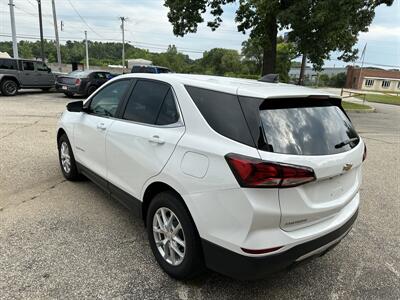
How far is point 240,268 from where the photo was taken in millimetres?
2307

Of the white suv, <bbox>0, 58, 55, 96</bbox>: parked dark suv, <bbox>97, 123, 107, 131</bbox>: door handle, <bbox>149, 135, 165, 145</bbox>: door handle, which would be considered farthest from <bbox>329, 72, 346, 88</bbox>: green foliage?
<bbox>149, 135, 165, 145</bbox>: door handle

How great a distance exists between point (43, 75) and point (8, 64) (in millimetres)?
2050

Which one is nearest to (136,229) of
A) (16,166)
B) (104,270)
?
(104,270)

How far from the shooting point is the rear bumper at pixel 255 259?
2.26m

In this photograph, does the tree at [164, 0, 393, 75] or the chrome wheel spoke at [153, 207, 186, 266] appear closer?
the chrome wheel spoke at [153, 207, 186, 266]

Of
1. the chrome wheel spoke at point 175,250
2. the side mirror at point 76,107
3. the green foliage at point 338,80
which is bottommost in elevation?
the green foliage at point 338,80

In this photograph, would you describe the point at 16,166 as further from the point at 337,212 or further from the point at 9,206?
the point at 337,212

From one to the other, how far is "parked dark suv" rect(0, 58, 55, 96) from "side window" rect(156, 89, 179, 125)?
16.2 m

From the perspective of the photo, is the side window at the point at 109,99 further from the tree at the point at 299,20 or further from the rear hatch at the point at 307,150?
the tree at the point at 299,20

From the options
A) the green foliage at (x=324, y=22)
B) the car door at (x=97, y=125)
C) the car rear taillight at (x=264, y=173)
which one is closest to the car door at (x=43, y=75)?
the green foliage at (x=324, y=22)

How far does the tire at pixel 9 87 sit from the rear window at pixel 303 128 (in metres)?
17.2

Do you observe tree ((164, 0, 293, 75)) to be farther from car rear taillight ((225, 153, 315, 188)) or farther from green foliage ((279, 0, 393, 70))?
car rear taillight ((225, 153, 315, 188))

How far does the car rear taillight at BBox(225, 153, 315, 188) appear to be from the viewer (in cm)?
215

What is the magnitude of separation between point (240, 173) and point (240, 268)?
675 millimetres
